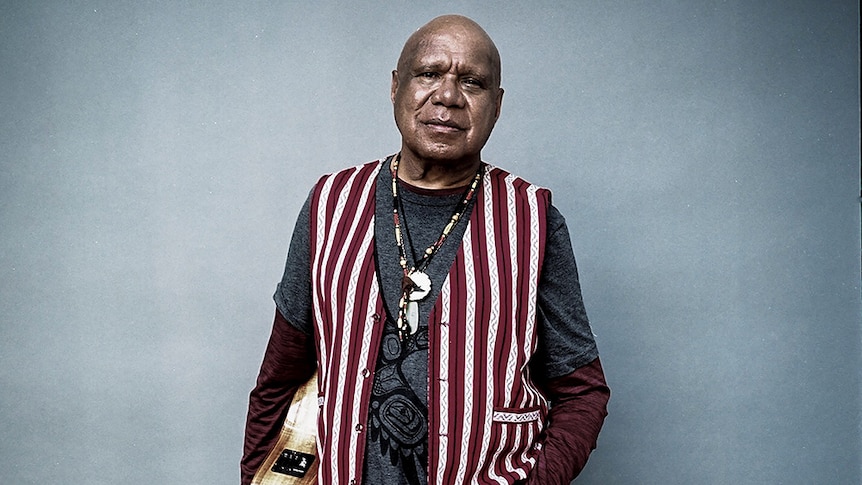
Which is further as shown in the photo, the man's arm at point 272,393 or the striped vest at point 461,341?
the man's arm at point 272,393

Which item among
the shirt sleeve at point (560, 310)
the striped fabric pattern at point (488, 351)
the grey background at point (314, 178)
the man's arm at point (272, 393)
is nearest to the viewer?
the striped fabric pattern at point (488, 351)

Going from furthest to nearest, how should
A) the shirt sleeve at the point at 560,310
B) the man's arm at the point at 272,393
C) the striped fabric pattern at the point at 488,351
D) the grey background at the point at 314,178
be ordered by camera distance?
the grey background at the point at 314,178 < the man's arm at the point at 272,393 < the shirt sleeve at the point at 560,310 < the striped fabric pattern at the point at 488,351

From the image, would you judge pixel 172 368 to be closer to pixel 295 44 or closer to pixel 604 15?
pixel 295 44

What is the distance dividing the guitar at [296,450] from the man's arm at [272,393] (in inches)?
1.1

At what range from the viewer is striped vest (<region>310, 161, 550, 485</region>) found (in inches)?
58.3

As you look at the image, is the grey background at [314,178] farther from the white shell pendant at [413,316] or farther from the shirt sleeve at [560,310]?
the white shell pendant at [413,316]

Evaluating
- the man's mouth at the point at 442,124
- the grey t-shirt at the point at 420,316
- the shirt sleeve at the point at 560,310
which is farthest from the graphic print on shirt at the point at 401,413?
the man's mouth at the point at 442,124

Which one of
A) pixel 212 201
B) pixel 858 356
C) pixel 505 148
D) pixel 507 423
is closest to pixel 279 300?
pixel 507 423

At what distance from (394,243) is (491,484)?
43 cm

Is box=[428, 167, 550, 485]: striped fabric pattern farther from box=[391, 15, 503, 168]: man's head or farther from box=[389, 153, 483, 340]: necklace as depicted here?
box=[391, 15, 503, 168]: man's head

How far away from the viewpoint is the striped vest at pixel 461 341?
1480 millimetres

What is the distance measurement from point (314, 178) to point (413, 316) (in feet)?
2.61

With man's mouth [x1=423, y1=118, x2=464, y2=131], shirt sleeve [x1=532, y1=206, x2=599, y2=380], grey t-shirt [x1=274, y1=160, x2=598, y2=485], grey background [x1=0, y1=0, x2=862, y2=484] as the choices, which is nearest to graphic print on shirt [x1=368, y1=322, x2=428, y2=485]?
grey t-shirt [x1=274, y1=160, x2=598, y2=485]

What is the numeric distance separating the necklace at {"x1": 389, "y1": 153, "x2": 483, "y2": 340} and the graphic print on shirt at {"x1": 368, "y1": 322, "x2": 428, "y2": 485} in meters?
0.03
